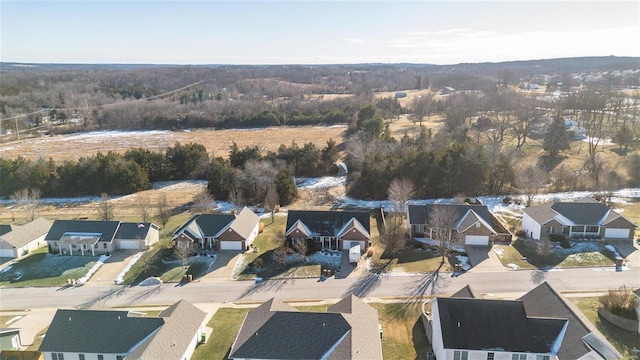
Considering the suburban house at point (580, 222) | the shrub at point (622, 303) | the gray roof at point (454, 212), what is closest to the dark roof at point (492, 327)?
the shrub at point (622, 303)

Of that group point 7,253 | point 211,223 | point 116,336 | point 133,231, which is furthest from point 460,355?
point 7,253

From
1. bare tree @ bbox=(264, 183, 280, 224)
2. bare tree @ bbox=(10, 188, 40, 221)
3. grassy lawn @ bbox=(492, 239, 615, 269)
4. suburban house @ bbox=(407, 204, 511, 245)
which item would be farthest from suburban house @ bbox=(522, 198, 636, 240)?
bare tree @ bbox=(10, 188, 40, 221)

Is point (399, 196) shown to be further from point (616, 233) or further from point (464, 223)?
point (616, 233)

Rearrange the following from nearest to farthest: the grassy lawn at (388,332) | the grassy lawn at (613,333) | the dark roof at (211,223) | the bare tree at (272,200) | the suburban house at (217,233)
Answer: the grassy lawn at (613,333) → the grassy lawn at (388,332) → the suburban house at (217,233) → the dark roof at (211,223) → the bare tree at (272,200)

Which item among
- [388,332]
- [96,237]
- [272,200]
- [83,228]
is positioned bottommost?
[388,332]

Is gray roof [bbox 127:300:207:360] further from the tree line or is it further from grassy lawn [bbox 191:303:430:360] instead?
the tree line

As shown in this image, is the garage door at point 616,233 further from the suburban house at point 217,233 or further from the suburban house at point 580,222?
the suburban house at point 217,233

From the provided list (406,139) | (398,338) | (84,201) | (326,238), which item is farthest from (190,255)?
(406,139)
